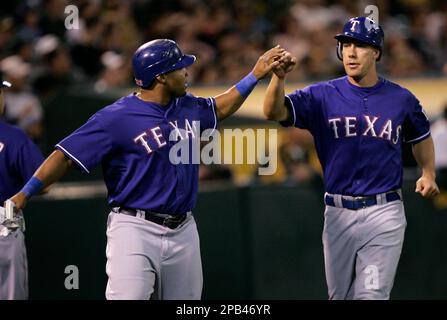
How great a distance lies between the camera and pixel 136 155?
6.48m

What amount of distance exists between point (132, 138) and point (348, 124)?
1.43 m

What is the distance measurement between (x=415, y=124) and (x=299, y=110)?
31.0 inches

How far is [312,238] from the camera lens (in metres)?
9.41

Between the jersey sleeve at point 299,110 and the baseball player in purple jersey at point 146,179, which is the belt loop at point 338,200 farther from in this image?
the baseball player in purple jersey at point 146,179

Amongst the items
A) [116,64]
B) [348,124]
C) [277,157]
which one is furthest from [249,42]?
[348,124]

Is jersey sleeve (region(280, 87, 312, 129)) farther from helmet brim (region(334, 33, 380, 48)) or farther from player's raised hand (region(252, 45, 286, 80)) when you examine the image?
helmet brim (region(334, 33, 380, 48))

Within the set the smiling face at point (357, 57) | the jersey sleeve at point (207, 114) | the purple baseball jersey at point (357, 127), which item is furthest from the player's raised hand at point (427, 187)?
the jersey sleeve at point (207, 114)

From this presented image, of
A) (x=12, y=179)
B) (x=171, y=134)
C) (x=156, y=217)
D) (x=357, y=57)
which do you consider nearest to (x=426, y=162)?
(x=357, y=57)

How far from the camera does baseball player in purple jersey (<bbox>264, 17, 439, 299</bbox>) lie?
6.80m

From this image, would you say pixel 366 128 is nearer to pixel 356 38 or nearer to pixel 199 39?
pixel 356 38

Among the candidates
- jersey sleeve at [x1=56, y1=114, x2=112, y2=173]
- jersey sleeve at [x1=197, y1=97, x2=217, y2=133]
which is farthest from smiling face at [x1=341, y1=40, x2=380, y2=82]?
jersey sleeve at [x1=56, y1=114, x2=112, y2=173]

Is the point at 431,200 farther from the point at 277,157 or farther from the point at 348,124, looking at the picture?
the point at 348,124

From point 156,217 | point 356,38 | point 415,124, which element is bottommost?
point 156,217

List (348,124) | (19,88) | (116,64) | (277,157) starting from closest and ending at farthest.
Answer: (348,124), (277,157), (19,88), (116,64)
